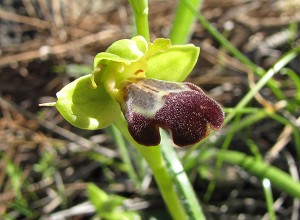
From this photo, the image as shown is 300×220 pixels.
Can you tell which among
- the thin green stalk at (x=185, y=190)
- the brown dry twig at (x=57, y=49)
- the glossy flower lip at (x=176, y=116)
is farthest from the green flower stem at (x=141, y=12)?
the brown dry twig at (x=57, y=49)

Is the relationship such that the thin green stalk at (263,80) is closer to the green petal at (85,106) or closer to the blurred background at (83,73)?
the blurred background at (83,73)

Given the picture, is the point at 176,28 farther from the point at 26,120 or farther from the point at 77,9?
the point at 77,9

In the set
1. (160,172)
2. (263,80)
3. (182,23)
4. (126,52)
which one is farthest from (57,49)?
(126,52)

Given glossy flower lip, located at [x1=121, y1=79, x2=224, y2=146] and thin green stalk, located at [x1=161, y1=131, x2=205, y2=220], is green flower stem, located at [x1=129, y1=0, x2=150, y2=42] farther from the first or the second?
thin green stalk, located at [x1=161, y1=131, x2=205, y2=220]

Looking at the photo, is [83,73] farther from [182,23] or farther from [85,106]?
[85,106]

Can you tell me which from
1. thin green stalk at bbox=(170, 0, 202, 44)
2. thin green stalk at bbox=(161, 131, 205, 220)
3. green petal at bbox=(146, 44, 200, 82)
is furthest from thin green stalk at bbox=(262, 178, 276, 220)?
thin green stalk at bbox=(170, 0, 202, 44)

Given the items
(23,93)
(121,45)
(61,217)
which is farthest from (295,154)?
(23,93)
